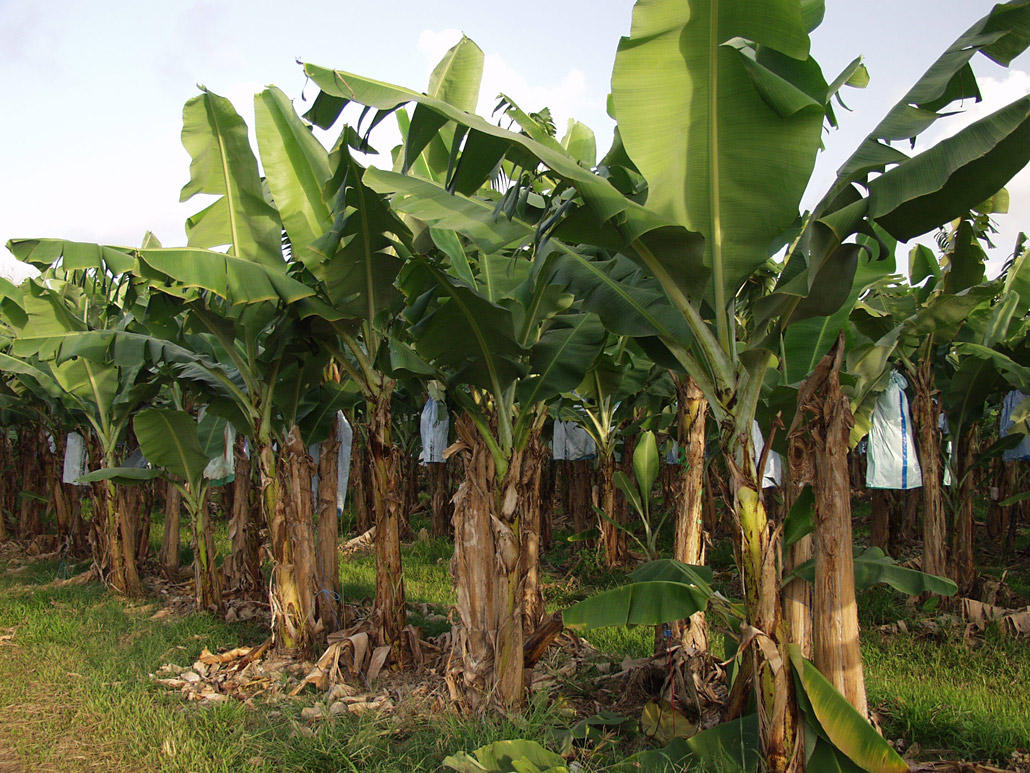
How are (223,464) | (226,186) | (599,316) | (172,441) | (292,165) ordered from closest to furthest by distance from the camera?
1. (599,316)
2. (292,165)
3. (226,186)
4. (172,441)
5. (223,464)

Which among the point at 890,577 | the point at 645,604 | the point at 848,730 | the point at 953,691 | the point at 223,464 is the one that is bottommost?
the point at 953,691

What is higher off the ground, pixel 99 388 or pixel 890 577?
pixel 99 388

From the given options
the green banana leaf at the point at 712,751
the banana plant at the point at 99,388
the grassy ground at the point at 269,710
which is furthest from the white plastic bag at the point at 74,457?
the green banana leaf at the point at 712,751

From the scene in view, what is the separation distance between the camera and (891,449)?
693 cm

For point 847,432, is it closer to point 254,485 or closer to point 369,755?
point 369,755

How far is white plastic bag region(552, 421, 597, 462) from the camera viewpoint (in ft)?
34.1

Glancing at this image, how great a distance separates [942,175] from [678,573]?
1959 millimetres

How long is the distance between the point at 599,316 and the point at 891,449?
467 centimetres

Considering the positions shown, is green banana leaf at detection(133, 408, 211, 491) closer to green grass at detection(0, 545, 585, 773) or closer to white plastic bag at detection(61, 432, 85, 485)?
green grass at detection(0, 545, 585, 773)

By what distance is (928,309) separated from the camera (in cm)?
449

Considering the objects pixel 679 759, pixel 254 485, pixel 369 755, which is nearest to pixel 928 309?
pixel 679 759

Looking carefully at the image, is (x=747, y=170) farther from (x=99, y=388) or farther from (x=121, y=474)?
(x=99, y=388)

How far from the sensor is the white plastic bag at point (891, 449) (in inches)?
270

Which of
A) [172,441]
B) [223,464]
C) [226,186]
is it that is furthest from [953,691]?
[223,464]
